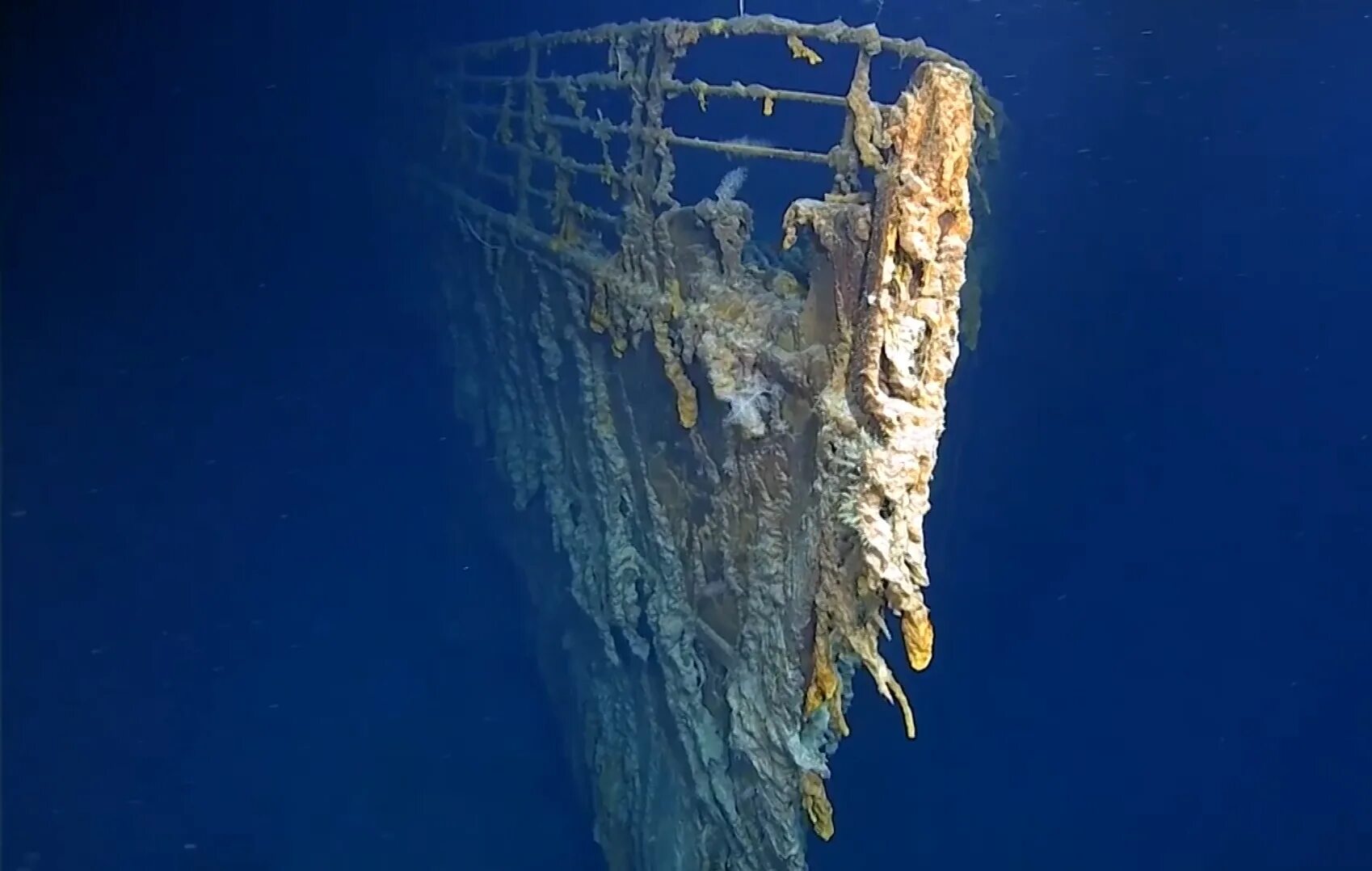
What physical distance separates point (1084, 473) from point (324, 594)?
1217 millimetres

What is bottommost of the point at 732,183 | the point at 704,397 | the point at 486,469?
the point at 486,469

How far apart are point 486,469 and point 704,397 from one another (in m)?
0.38

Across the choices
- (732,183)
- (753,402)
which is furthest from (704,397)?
(732,183)

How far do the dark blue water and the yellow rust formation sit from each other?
0.24 ft

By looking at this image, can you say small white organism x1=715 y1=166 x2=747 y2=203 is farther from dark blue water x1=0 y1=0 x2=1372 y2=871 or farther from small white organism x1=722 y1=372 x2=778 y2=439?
small white organism x1=722 y1=372 x2=778 y2=439

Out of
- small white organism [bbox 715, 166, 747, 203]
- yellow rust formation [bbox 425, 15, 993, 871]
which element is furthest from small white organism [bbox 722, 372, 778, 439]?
small white organism [bbox 715, 166, 747, 203]

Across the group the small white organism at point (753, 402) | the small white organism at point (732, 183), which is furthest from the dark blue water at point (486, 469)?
the small white organism at point (753, 402)

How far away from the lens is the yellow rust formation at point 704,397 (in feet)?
3.96

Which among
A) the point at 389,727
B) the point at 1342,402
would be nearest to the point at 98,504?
the point at 389,727

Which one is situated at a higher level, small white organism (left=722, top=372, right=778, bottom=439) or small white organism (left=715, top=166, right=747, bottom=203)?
small white organism (left=715, top=166, right=747, bottom=203)

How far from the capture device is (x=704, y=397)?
4.76 ft

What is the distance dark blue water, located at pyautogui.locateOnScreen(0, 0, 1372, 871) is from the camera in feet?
4.64

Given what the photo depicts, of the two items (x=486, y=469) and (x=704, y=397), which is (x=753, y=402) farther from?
(x=486, y=469)

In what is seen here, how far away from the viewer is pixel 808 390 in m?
1.30
